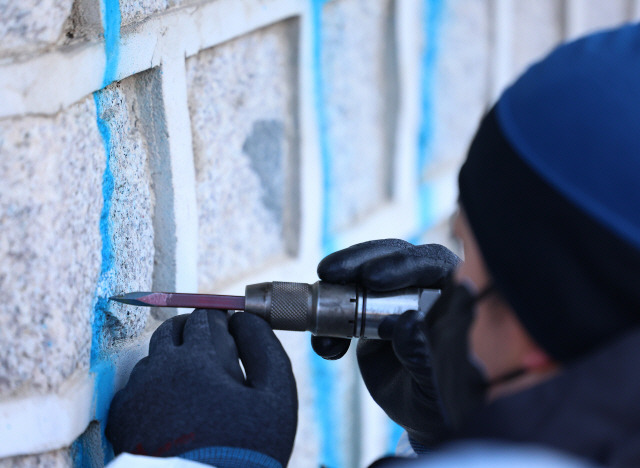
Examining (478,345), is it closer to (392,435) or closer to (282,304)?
(282,304)

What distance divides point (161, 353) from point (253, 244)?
413 mm

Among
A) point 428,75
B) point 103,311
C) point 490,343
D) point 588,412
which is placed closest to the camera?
point 588,412

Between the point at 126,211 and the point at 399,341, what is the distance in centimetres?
34

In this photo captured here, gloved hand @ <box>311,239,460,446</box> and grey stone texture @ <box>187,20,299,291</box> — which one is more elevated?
grey stone texture @ <box>187,20,299,291</box>

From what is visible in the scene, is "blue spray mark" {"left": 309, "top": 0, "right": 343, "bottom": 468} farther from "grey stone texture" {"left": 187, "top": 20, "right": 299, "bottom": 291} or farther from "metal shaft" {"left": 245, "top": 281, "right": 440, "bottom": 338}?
"metal shaft" {"left": 245, "top": 281, "right": 440, "bottom": 338}

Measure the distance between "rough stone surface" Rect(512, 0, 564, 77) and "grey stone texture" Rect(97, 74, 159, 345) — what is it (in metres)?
1.44

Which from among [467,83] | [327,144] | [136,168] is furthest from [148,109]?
[467,83]

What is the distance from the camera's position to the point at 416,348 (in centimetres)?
84

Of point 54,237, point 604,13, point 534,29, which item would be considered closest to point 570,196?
point 54,237

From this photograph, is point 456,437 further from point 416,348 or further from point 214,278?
point 214,278

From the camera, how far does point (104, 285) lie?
2.68ft

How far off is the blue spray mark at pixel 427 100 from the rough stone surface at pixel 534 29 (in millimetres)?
462

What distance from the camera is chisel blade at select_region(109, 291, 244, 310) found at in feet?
2.56

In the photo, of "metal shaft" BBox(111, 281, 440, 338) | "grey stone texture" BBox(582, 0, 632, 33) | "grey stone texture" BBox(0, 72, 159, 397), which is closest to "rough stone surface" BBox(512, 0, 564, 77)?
"grey stone texture" BBox(582, 0, 632, 33)
